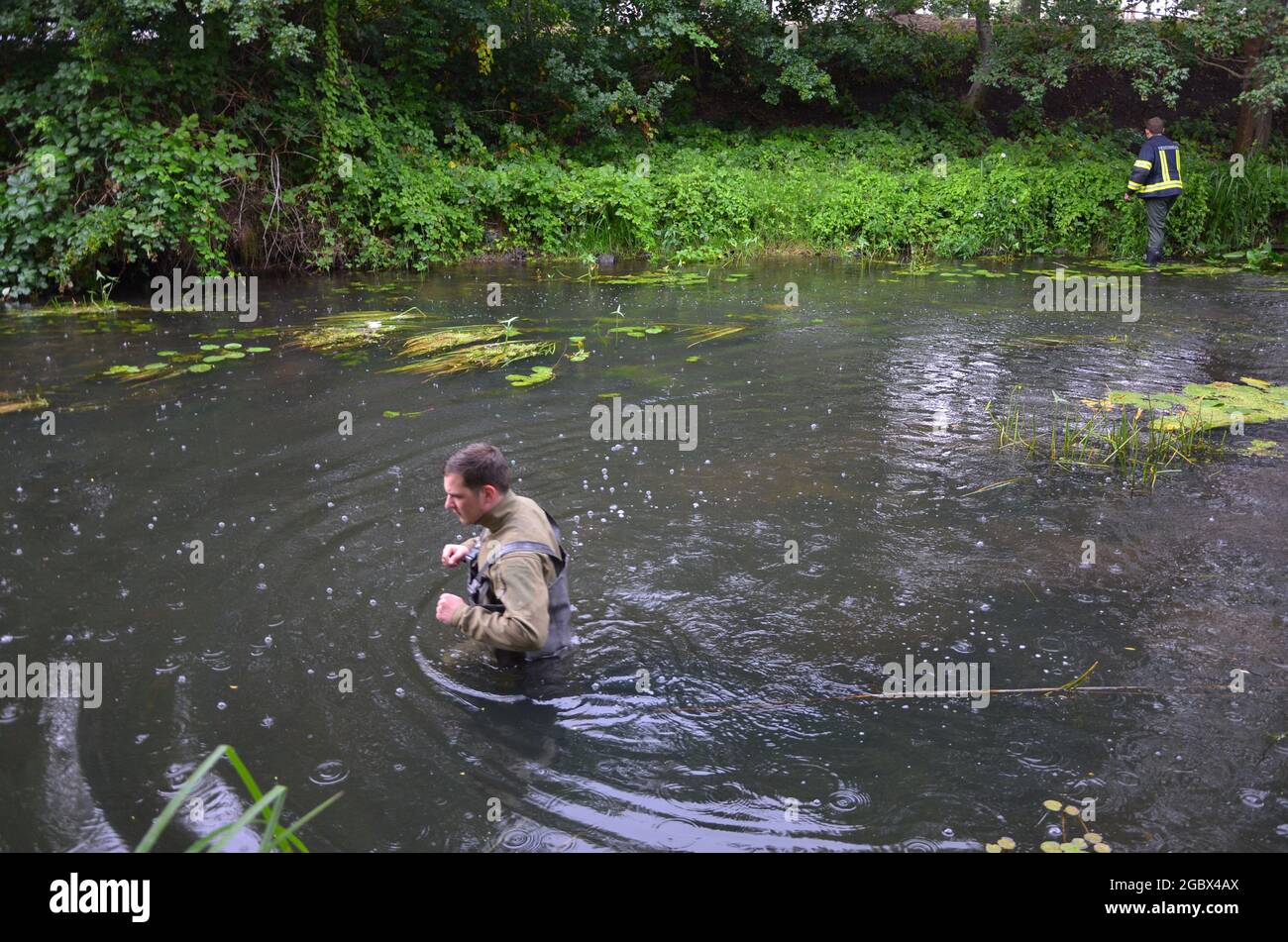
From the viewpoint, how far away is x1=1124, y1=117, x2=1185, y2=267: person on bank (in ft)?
54.2

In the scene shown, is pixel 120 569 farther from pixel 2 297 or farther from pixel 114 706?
pixel 2 297

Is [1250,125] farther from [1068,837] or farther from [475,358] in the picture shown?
[1068,837]

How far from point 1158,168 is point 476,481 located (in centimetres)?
1586

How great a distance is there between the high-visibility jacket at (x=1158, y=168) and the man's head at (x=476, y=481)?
15359mm

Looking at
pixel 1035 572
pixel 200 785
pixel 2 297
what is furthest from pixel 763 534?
pixel 2 297

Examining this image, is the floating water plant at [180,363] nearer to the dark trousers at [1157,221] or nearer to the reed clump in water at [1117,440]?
the reed clump in water at [1117,440]

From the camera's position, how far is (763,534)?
21.2ft

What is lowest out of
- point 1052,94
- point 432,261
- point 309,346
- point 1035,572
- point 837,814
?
point 837,814

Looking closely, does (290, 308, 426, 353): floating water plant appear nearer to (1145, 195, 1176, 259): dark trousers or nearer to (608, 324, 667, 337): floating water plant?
(608, 324, 667, 337): floating water plant

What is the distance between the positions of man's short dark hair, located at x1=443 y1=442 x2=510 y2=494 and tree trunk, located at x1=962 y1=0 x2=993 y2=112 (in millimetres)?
18662

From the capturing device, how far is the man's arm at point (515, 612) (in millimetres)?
4359

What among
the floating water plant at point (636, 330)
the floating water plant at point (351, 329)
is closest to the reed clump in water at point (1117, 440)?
the floating water plant at point (636, 330)

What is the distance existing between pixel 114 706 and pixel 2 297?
1097cm

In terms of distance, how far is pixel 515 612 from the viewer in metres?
4.37
